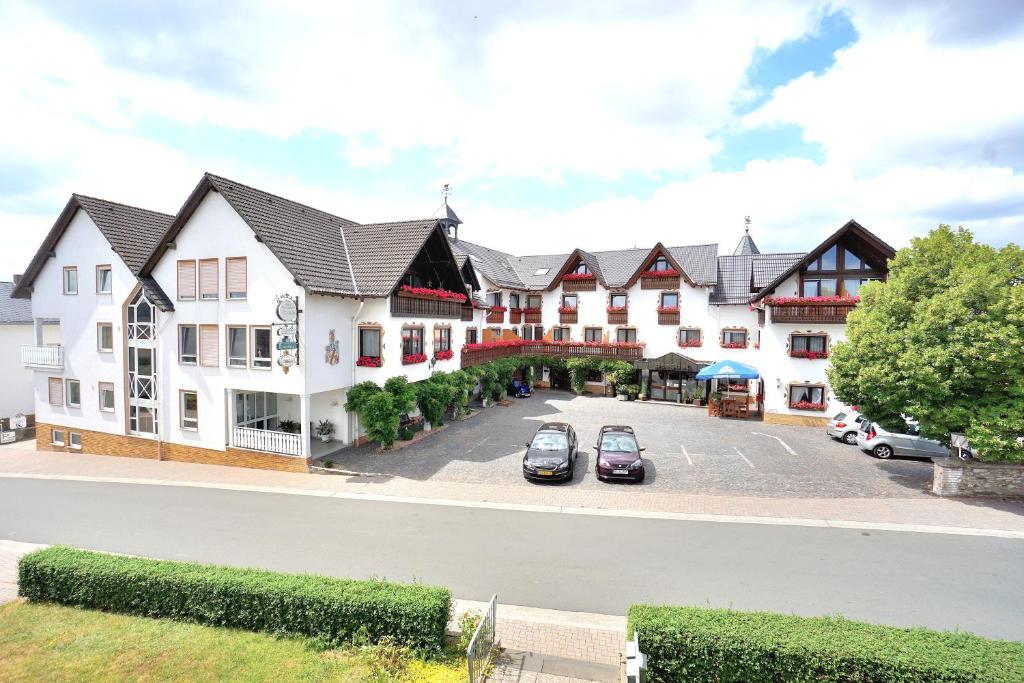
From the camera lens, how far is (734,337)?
34469 mm

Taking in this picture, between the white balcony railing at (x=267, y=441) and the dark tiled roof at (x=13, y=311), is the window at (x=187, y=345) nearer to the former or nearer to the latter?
the white balcony railing at (x=267, y=441)

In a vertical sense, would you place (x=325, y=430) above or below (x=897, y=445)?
above

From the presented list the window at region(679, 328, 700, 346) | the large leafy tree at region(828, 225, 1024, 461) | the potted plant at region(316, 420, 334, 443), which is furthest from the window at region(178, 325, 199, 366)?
the window at region(679, 328, 700, 346)

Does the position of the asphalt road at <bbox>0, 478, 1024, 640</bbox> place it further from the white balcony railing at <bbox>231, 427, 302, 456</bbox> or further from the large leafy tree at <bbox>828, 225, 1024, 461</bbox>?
the large leafy tree at <bbox>828, 225, 1024, 461</bbox>

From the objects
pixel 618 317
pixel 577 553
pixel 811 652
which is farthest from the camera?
pixel 618 317

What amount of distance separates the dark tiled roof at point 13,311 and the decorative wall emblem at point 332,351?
27.8 metres

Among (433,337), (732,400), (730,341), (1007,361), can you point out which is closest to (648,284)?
(730,341)

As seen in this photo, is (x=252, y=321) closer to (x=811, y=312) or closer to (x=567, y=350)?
(x=567, y=350)

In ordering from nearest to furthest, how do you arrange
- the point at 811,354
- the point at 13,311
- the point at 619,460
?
the point at 619,460, the point at 811,354, the point at 13,311

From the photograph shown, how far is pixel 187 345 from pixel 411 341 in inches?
373

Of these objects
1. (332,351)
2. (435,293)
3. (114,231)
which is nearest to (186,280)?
(114,231)

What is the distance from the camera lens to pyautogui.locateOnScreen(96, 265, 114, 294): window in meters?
22.9

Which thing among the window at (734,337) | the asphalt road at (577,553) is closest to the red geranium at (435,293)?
the asphalt road at (577,553)

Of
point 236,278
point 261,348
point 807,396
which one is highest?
point 236,278
